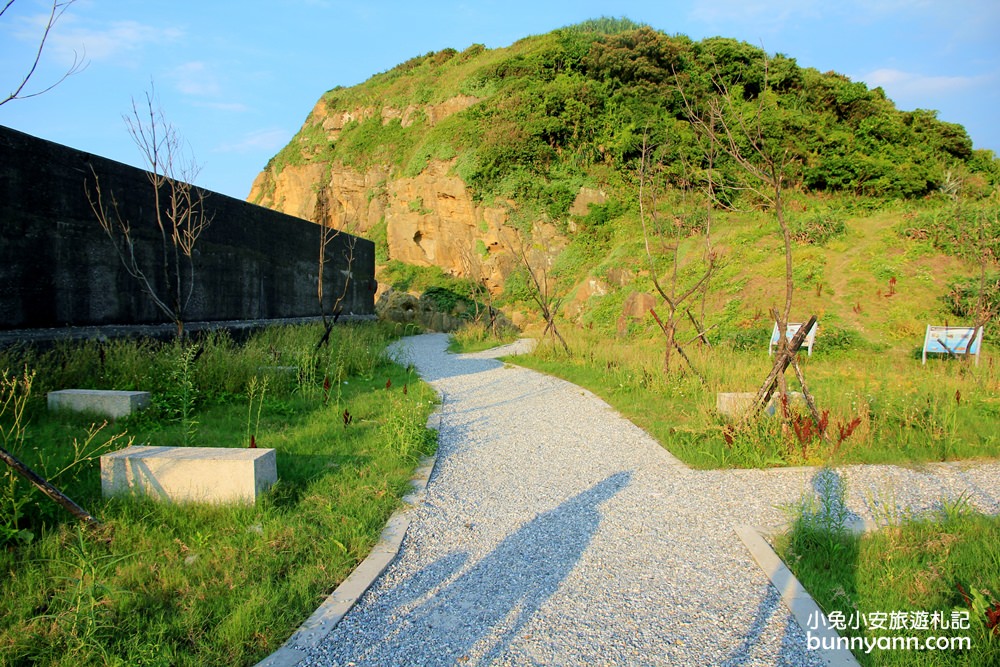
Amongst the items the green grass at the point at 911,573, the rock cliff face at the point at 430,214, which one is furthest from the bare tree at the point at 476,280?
the green grass at the point at 911,573

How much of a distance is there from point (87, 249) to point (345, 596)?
7793mm

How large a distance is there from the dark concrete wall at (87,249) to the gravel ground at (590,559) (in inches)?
236

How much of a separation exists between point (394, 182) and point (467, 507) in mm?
29105

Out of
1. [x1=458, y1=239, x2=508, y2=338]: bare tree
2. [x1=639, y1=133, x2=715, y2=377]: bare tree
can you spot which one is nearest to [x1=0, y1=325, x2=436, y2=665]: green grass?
[x1=639, y1=133, x2=715, y2=377]: bare tree

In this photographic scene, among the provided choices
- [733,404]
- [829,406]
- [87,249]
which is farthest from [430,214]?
[829,406]

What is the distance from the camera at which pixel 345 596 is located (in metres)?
2.86

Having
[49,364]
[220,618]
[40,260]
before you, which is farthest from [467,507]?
[40,260]

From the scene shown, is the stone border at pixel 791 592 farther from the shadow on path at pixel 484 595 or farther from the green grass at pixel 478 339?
the green grass at pixel 478 339

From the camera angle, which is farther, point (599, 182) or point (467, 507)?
point (599, 182)

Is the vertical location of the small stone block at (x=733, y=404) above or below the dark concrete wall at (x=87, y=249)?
below

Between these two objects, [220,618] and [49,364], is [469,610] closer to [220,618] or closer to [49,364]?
[220,618]

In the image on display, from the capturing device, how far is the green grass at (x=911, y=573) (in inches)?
95.2

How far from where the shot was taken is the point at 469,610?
9.21ft

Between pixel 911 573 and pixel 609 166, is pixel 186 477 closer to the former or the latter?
pixel 911 573
